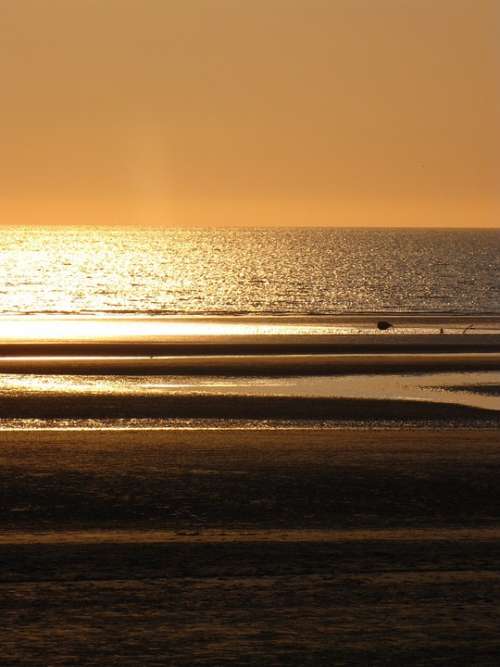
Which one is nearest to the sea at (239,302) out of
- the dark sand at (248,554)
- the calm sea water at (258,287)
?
the calm sea water at (258,287)

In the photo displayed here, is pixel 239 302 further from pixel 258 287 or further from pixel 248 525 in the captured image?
pixel 248 525

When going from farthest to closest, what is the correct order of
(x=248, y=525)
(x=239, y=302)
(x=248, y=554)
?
(x=239, y=302)
(x=248, y=525)
(x=248, y=554)

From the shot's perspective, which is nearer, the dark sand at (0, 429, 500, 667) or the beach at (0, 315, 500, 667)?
the dark sand at (0, 429, 500, 667)

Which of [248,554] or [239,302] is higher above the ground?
[239,302]

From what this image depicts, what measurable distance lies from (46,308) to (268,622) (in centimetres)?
8108

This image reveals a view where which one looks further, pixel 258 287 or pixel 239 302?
pixel 258 287

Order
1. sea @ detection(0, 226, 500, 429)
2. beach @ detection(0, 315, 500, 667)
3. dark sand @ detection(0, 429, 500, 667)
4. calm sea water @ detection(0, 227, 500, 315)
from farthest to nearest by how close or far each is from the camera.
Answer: calm sea water @ detection(0, 227, 500, 315), sea @ detection(0, 226, 500, 429), beach @ detection(0, 315, 500, 667), dark sand @ detection(0, 429, 500, 667)

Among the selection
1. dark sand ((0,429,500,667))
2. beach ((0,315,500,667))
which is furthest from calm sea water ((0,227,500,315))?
dark sand ((0,429,500,667))

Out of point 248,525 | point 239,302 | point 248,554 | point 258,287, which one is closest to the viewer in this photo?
point 248,554

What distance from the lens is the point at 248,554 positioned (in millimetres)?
11508

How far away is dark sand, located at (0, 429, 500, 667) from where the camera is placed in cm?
862

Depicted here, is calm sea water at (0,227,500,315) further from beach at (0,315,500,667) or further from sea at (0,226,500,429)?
beach at (0,315,500,667)

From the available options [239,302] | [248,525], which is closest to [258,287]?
[239,302]

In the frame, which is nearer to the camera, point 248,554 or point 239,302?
point 248,554
